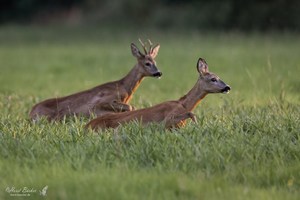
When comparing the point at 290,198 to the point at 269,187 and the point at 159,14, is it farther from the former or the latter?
the point at 159,14

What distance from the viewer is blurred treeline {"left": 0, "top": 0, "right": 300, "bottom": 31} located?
106 ft

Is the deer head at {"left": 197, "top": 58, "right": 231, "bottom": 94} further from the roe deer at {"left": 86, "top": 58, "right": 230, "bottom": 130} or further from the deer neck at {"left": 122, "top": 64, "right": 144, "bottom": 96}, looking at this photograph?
the deer neck at {"left": 122, "top": 64, "right": 144, "bottom": 96}

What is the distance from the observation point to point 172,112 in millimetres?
8711

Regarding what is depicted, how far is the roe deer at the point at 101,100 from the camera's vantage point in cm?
1043

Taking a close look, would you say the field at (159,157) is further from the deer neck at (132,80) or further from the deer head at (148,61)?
the deer head at (148,61)

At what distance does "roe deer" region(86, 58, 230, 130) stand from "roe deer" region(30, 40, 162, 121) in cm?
133

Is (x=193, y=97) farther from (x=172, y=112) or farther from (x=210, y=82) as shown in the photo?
(x=172, y=112)

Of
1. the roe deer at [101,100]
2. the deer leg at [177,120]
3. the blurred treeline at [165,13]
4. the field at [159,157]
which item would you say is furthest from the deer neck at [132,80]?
the blurred treeline at [165,13]

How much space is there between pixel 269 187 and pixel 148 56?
18.3ft

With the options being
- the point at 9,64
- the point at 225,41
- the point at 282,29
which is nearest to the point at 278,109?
the point at 9,64

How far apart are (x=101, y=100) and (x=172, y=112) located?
231cm

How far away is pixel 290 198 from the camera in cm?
568

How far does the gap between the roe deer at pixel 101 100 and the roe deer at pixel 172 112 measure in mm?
1327
